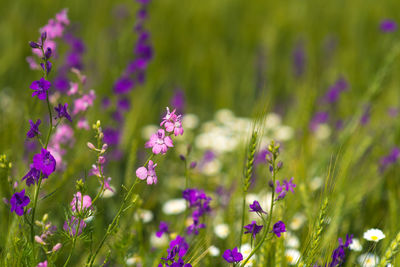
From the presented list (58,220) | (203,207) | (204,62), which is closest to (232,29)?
(204,62)

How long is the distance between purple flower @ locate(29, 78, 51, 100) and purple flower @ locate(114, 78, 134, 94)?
130cm

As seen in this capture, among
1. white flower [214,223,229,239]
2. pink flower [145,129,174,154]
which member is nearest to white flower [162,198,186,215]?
white flower [214,223,229,239]

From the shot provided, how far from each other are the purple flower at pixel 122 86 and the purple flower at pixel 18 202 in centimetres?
140

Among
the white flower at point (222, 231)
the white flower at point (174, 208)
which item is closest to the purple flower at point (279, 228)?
the white flower at point (222, 231)

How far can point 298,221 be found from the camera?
2094mm

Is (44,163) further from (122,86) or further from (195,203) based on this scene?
(122,86)

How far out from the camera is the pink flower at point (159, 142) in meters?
1.02

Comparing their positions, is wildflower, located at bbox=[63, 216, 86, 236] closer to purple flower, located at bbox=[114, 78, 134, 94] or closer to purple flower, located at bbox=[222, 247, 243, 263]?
purple flower, located at bbox=[222, 247, 243, 263]

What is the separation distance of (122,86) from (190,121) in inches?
40.7

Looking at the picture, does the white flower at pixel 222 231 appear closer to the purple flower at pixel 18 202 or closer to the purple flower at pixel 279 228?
the purple flower at pixel 279 228

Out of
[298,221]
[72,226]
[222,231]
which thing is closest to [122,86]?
[222,231]

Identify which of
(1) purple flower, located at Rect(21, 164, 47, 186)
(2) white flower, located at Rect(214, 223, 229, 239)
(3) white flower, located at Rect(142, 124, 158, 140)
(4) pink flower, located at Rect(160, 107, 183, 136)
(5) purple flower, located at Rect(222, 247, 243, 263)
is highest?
(3) white flower, located at Rect(142, 124, 158, 140)

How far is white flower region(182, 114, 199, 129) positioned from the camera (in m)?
3.25

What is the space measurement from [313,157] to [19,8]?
3073 millimetres
